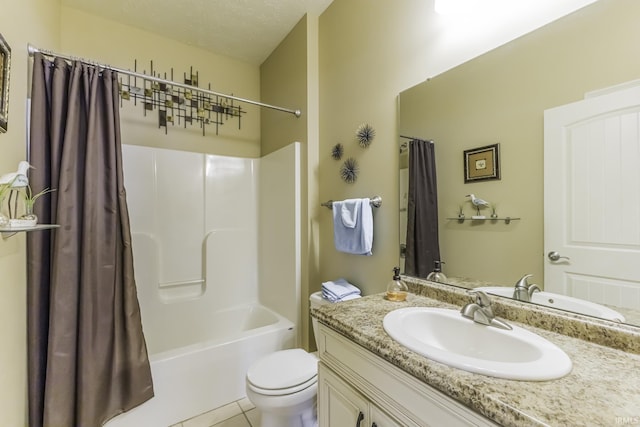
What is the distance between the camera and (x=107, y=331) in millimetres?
1468

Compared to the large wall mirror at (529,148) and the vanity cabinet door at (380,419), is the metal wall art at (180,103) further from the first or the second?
the vanity cabinet door at (380,419)

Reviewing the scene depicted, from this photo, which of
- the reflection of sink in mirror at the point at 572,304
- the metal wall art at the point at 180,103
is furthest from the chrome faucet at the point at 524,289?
the metal wall art at the point at 180,103

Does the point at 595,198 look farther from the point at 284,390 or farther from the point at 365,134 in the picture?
the point at 284,390

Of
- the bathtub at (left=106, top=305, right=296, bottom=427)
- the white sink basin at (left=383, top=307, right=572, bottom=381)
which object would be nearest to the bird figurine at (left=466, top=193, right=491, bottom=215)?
the white sink basin at (left=383, top=307, right=572, bottom=381)

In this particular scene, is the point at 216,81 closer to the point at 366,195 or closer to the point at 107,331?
the point at 366,195

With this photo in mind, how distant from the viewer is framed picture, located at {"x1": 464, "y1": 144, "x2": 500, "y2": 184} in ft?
3.52

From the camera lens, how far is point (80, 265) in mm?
1396

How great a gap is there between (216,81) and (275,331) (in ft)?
7.39

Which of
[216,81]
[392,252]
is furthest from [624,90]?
[216,81]

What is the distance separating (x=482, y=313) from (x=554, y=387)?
36cm

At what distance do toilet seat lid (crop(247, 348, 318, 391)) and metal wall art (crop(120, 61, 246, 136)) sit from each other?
79.5 inches

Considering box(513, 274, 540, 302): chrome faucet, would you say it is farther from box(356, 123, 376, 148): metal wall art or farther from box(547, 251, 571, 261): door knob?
box(356, 123, 376, 148): metal wall art

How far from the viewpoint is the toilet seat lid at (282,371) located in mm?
1301

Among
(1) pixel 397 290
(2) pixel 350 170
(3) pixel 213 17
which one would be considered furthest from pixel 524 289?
(3) pixel 213 17
